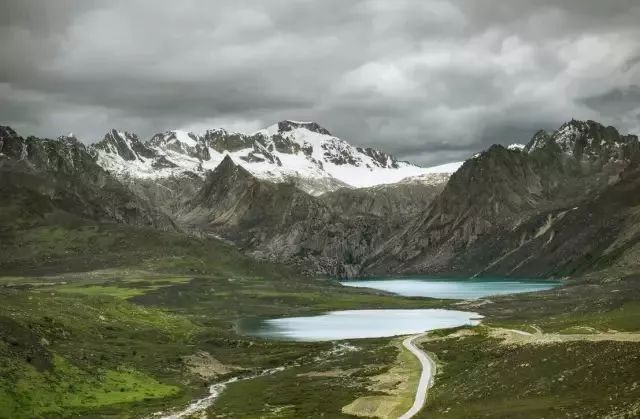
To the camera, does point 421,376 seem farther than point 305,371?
No

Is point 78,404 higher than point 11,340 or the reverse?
the reverse

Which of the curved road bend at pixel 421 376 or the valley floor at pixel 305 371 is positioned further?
the curved road bend at pixel 421 376

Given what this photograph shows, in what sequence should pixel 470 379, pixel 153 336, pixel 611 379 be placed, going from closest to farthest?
pixel 611 379
pixel 470 379
pixel 153 336

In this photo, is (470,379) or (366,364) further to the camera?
(366,364)

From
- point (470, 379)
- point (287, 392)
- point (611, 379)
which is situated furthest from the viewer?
point (287, 392)

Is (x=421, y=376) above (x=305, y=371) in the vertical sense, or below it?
above

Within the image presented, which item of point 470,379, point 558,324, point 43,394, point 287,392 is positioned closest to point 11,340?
point 43,394

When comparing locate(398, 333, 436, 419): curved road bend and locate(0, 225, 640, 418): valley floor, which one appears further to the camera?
locate(398, 333, 436, 419): curved road bend

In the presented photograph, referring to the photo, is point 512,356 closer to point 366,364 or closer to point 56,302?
point 366,364
